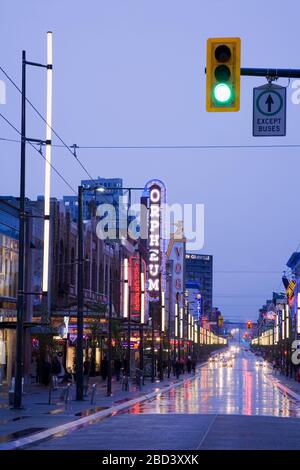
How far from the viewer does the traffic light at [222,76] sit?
14.7 m

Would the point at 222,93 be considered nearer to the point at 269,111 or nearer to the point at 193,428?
the point at 269,111

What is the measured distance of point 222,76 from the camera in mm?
14766

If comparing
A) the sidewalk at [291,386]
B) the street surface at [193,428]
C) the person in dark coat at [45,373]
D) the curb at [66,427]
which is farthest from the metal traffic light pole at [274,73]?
the person in dark coat at [45,373]

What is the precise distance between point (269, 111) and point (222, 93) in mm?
1389

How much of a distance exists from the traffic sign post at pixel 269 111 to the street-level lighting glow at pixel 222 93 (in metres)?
1.09

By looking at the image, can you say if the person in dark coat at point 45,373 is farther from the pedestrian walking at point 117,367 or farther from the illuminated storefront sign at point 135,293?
the illuminated storefront sign at point 135,293

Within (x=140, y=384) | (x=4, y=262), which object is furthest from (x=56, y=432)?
(x=140, y=384)

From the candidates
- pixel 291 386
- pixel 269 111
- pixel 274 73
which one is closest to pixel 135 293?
pixel 291 386

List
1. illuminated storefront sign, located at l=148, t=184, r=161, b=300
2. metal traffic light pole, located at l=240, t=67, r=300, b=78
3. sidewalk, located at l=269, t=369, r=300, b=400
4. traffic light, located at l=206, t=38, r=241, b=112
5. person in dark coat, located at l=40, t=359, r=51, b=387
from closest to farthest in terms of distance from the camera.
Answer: traffic light, located at l=206, t=38, r=241, b=112, metal traffic light pole, located at l=240, t=67, r=300, b=78, person in dark coat, located at l=40, t=359, r=51, b=387, sidewalk, located at l=269, t=369, r=300, b=400, illuminated storefront sign, located at l=148, t=184, r=161, b=300

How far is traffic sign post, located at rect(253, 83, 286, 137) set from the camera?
15617 millimetres

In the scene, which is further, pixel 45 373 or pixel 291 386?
pixel 291 386

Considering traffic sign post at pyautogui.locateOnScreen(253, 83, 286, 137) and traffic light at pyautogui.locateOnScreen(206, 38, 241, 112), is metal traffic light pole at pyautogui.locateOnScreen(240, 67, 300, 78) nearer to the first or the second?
traffic sign post at pyautogui.locateOnScreen(253, 83, 286, 137)

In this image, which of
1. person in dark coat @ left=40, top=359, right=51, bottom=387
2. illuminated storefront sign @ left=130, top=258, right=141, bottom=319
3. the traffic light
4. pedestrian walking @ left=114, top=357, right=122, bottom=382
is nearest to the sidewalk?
pedestrian walking @ left=114, top=357, right=122, bottom=382

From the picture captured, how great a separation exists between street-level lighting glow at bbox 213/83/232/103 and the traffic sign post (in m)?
1.09
